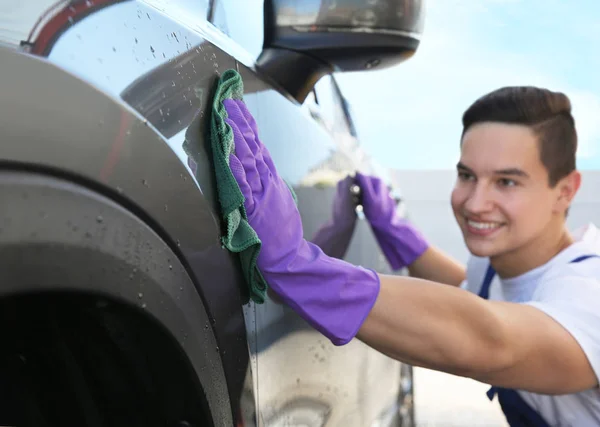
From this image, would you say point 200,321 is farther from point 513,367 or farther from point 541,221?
point 541,221

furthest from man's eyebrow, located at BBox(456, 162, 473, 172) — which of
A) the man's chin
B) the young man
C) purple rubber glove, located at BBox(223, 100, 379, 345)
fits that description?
purple rubber glove, located at BBox(223, 100, 379, 345)

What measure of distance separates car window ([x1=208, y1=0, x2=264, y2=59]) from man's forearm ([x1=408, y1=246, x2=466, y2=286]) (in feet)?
4.97

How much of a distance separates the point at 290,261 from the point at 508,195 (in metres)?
1.10

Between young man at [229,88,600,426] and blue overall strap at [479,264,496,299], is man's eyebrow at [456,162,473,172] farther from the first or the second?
blue overall strap at [479,264,496,299]

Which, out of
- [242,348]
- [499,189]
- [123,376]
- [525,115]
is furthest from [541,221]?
[123,376]

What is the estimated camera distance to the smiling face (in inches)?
74.8

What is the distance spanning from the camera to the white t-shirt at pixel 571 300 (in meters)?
1.41

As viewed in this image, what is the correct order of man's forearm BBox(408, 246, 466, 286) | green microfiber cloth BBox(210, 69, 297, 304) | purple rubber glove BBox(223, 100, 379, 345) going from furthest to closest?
man's forearm BBox(408, 246, 466, 286) < purple rubber glove BBox(223, 100, 379, 345) < green microfiber cloth BBox(210, 69, 297, 304)

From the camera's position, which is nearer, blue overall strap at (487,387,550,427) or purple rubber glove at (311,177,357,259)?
purple rubber glove at (311,177,357,259)

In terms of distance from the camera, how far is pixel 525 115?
1.94m

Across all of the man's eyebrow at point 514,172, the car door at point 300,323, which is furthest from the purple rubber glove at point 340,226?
the man's eyebrow at point 514,172

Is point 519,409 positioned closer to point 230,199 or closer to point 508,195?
point 508,195

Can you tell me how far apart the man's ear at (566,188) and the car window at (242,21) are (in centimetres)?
114

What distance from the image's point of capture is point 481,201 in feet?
6.26
